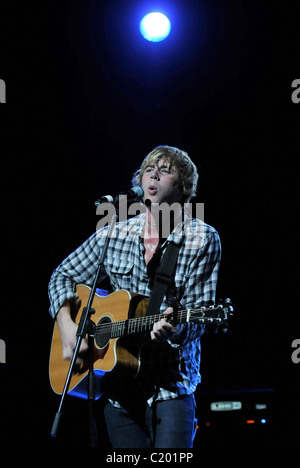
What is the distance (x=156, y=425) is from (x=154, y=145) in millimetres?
3907

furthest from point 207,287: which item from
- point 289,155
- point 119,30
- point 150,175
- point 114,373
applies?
point 289,155

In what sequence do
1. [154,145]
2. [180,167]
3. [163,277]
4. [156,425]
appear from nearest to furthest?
[156,425] → [163,277] → [180,167] → [154,145]

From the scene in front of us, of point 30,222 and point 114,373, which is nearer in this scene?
point 114,373

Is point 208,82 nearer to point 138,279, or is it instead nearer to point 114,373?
point 138,279

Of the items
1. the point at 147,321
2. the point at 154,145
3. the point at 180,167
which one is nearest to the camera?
the point at 147,321

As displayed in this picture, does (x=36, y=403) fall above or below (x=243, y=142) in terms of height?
below

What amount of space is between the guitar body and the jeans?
0.70 feet

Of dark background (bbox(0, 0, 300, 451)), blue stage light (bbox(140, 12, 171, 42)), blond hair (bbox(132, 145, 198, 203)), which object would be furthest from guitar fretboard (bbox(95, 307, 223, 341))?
blue stage light (bbox(140, 12, 171, 42))

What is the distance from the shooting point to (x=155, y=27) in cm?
421

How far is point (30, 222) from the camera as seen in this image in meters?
5.46

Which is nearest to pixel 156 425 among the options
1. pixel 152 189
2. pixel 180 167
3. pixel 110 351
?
pixel 110 351

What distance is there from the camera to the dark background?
4281 millimetres

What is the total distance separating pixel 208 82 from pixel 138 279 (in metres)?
3.00

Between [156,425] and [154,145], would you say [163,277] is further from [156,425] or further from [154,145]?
[154,145]
